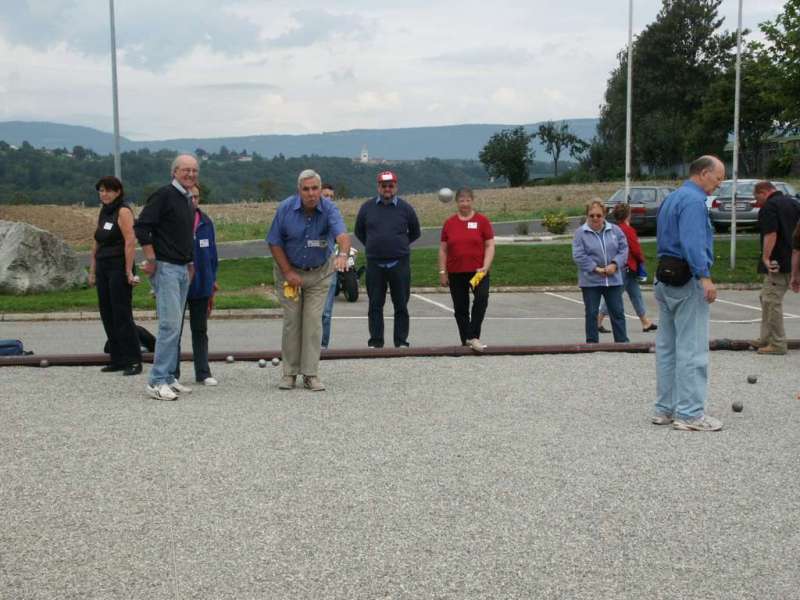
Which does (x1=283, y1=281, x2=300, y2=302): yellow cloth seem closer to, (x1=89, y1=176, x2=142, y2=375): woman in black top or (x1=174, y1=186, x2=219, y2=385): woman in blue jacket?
(x1=174, y1=186, x2=219, y2=385): woman in blue jacket

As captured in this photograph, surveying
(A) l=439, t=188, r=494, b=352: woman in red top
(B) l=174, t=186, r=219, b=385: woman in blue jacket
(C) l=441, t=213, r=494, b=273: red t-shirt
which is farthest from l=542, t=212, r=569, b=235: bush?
Result: (B) l=174, t=186, r=219, b=385: woman in blue jacket

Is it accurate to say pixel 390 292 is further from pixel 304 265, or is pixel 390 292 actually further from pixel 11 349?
pixel 11 349

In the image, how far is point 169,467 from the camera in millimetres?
7191

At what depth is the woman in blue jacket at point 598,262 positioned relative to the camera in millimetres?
12766

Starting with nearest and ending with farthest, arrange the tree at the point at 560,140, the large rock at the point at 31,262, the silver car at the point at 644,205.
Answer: the large rock at the point at 31,262
the silver car at the point at 644,205
the tree at the point at 560,140

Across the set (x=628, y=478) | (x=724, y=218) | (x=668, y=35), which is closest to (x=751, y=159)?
(x=668, y=35)

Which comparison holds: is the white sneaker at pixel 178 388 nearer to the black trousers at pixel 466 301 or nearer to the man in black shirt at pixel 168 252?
the man in black shirt at pixel 168 252

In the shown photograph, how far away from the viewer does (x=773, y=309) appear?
12484 millimetres

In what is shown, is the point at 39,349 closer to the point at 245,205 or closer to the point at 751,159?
the point at 245,205

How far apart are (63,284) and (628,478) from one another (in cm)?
1663

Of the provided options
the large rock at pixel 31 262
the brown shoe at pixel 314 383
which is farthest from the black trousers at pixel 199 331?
the large rock at pixel 31 262

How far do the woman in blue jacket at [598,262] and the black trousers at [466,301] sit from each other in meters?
1.23

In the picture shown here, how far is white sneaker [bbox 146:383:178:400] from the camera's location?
9570 millimetres

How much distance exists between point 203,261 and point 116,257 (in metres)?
0.93
